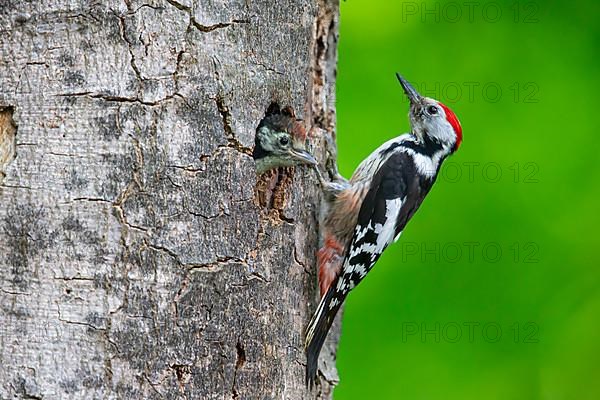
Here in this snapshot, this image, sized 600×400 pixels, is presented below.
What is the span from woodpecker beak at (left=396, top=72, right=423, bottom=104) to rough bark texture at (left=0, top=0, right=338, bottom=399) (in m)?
1.44

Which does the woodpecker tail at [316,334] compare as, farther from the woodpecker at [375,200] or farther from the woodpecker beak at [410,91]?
the woodpecker beak at [410,91]

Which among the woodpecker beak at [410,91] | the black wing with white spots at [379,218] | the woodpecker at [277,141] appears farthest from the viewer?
the woodpecker beak at [410,91]

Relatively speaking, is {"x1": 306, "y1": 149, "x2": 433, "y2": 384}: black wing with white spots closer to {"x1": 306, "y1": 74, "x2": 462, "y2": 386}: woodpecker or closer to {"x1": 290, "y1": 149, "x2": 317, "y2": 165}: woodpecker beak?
{"x1": 306, "y1": 74, "x2": 462, "y2": 386}: woodpecker

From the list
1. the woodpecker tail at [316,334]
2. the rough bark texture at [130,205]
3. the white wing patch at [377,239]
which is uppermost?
the rough bark texture at [130,205]

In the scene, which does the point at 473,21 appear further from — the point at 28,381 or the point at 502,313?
the point at 28,381

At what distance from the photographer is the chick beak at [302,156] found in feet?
11.6

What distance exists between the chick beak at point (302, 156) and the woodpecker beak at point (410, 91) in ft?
3.32

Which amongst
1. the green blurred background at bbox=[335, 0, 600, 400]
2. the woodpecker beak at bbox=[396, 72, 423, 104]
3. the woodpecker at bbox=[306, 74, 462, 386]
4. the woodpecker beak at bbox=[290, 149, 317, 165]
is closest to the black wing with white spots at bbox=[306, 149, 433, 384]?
the woodpecker at bbox=[306, 74, 462, 386]

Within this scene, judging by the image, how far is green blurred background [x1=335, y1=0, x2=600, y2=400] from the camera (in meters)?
4.30

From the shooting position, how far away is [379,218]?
432 centimetres

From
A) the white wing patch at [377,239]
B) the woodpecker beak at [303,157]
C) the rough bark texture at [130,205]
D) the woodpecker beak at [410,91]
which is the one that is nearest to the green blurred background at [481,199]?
the woodpecker beak at [410,91]

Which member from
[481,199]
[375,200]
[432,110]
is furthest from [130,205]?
[432,110]

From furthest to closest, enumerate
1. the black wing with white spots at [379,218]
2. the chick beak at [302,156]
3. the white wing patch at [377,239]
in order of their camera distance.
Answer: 1. the white wing patch at [377,239]
2. the black wing with white spots at [379,218]
3. the chick beak at [302,156]

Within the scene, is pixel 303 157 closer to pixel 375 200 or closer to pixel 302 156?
pixel 302 156
